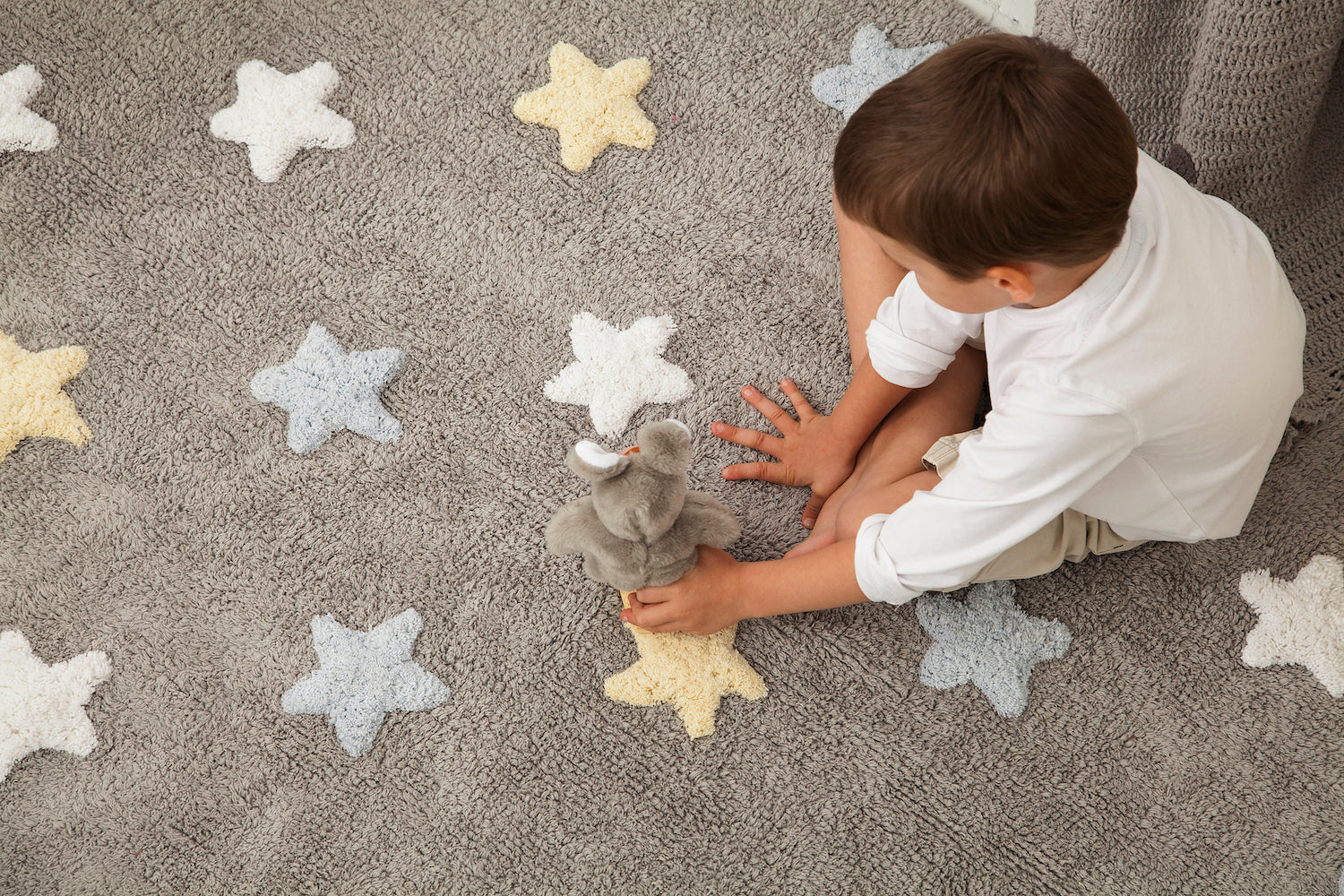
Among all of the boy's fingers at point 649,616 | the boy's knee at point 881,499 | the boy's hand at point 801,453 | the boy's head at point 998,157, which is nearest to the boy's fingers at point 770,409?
the boy's hand at point 801,453

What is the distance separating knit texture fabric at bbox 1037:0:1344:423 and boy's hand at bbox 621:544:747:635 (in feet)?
1.73

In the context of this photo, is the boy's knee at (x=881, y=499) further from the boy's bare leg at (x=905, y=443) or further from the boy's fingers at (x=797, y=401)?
the boy's fingers at (x=797, y=401)

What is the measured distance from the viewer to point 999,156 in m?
0.54

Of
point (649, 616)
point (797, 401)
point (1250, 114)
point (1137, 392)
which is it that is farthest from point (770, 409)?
point (1250, 114)

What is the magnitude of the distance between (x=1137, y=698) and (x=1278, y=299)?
0.39 metres

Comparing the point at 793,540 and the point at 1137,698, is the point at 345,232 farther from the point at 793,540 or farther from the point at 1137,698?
the point at 1137,698

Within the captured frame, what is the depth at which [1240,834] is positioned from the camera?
81 centimetres

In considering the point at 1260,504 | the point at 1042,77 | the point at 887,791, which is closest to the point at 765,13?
the point at 1042,77

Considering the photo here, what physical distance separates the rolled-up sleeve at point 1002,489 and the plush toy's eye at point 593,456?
0.23 metres

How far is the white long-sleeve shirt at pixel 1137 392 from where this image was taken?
2.03 ft

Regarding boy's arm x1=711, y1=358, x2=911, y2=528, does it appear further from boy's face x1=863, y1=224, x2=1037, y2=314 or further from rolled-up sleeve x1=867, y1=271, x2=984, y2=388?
boy's face x1=863, y1=224, x2=1037, y2=314

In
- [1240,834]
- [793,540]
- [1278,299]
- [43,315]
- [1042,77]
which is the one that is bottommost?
[1240,834]

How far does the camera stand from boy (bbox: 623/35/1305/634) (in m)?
0.55

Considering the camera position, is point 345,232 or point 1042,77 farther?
point 345,232
